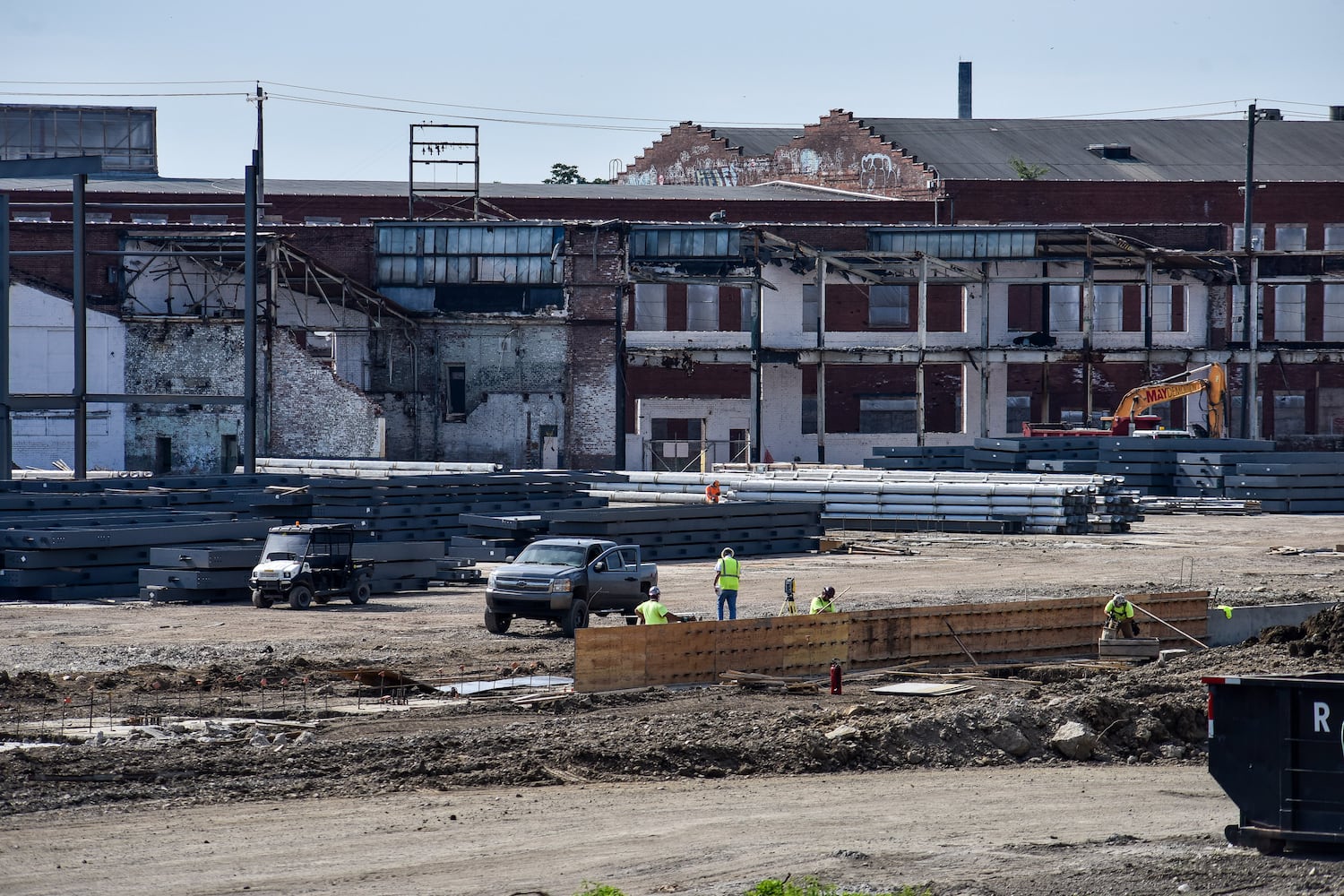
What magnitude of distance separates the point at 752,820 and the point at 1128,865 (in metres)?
2.91

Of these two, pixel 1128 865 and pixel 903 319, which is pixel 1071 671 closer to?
pixel 1128 865

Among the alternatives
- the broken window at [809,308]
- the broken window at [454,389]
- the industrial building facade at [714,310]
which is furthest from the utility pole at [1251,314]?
the broken window at [454,389]

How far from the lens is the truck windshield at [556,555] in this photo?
23.5 meters

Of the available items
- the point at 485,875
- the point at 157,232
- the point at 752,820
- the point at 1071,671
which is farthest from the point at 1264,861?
the point at 157,232

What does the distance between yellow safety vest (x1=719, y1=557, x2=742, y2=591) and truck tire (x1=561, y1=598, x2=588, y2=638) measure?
6.77 feet

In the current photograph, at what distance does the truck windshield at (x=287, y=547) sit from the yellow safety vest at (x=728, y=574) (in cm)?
735

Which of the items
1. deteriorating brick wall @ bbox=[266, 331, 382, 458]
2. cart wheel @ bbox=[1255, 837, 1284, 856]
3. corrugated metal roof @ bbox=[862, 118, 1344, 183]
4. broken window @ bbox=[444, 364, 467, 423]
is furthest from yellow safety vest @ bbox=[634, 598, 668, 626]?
corrugated metal roof @ bbox=[862, 118, 1344, 183]

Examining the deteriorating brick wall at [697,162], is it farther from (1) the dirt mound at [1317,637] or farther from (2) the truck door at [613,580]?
(1) the dirt mound at [1317,637]

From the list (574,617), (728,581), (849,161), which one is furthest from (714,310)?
(574,617)

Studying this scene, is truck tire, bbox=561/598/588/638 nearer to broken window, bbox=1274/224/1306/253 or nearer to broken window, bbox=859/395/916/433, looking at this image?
broken window, bbox=859/395/916/433

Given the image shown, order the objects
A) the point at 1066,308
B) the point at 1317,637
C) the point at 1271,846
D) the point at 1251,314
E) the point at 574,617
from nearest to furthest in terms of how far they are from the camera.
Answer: the point at 1271,846
the point at 1317,637
the point at 574,617
the point at 1251,314
the point at 1066,308

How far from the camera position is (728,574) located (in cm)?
2359

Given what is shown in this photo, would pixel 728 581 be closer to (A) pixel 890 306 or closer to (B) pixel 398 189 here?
(A) pixel 890 306

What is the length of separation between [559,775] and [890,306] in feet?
171
